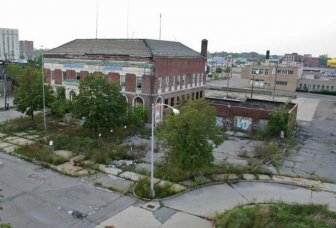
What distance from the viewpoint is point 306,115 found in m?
53.7

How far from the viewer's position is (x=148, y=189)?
2158 cm

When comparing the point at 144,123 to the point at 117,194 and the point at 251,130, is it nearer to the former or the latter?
the point at 251,130

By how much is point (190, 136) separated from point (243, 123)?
18345mm

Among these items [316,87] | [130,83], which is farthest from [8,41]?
[130,83]

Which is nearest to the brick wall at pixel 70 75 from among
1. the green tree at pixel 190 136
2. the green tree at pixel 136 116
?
the green tree at pixel 136 116

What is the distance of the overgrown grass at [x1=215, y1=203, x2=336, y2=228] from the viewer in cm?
1627

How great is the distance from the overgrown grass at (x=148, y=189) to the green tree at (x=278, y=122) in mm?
18319

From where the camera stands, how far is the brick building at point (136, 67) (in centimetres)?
3994

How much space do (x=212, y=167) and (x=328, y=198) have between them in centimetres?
833

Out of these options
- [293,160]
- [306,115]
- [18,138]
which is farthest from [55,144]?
[306,115]

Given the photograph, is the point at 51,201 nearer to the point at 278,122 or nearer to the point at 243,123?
the point at 278,122

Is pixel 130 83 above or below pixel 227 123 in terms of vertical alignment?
above

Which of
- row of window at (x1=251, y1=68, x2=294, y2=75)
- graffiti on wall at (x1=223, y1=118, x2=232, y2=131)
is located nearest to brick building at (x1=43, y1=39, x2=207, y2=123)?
graffiti on wall at (x1=223, y1=118, x2=232, y2=131)

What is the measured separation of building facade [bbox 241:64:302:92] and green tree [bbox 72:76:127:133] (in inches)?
2376
